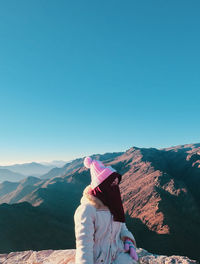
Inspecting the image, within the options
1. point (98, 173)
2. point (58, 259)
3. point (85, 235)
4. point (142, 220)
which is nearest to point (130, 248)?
point (85, 235)

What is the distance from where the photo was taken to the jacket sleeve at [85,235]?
1.68m

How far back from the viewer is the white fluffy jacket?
171 cm

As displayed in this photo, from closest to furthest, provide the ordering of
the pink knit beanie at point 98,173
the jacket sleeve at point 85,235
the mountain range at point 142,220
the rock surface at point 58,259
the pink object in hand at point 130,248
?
the jacket sleeve at point 85,235, the pink knit beanie at point 98,173, the pink object in hand at point 130,248, the rock surface at point 58,259, the mountain range at point 142,220

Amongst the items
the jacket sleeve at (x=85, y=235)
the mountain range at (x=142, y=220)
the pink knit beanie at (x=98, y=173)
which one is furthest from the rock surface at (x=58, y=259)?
the mountain range at (x=142, y=220)

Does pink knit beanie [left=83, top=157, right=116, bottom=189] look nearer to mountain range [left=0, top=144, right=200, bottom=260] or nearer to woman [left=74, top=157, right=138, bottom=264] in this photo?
woman [left=74, top=157, right=138, bottom=264]

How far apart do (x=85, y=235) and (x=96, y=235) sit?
20cm

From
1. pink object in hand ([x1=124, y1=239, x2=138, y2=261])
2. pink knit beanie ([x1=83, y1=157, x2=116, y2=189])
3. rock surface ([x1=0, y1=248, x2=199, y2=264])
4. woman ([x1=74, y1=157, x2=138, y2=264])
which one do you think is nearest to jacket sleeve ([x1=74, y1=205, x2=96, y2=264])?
woman ([x1=74, y1=157, x2=138, y2=264])

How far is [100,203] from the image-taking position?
1.91 metres

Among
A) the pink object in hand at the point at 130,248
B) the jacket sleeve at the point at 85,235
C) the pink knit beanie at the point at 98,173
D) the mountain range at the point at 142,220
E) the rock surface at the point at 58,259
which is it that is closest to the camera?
the jacket sleeve at the point at 85,235

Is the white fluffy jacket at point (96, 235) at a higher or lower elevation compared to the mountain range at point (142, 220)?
higher

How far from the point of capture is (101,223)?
185 centimetres

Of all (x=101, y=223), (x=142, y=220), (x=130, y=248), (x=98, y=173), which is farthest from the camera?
(x=142, y=220)

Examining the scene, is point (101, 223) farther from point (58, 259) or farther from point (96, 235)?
point (58, 259)

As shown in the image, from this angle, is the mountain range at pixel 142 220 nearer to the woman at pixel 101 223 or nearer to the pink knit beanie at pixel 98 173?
the woman at pixel 101 223
